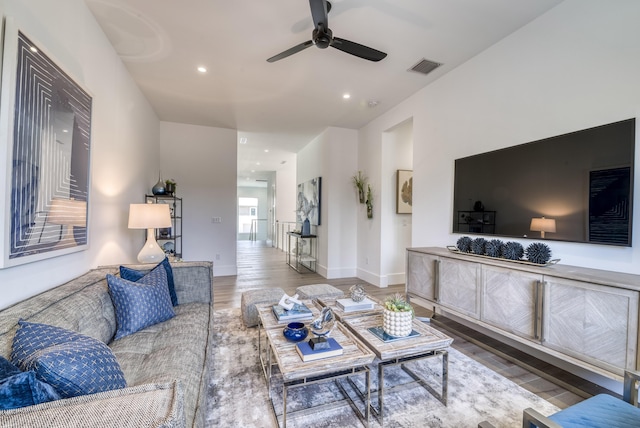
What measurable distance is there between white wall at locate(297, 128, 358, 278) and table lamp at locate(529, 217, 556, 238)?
3.32 m

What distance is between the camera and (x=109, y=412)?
70 centimetres

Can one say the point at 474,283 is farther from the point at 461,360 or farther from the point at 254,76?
the point at 254,76

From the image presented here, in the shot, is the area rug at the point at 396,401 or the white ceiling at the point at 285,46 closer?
the area rug at the point at 396,401

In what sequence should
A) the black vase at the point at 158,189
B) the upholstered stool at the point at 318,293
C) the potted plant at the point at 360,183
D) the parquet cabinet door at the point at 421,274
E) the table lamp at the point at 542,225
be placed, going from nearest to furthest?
the table lamp at the point at 542,225
the parquet cabinet door at the point at 421,274
the upholstered stool at the point at 318,293
the black vase at the point at 158,189
the potted plant at the point at 360,183

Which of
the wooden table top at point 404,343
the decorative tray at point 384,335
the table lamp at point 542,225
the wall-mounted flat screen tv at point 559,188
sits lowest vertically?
the wooden table top at point 404,343

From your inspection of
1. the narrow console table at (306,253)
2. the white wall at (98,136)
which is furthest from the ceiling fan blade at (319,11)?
the narrow console table at (306,253)

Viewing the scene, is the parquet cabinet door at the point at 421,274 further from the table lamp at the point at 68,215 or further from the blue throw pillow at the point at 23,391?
the table lamp at the point at 68,215

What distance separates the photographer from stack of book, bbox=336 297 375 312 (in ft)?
7.35

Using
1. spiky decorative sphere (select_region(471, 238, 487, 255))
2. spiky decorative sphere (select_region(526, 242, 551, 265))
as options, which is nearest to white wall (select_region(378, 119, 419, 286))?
spiky decorative sphere (select_region(471, 238, 487, 255))

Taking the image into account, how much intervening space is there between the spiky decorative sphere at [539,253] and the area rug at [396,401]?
963 mm

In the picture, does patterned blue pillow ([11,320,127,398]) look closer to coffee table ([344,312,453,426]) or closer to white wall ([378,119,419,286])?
coffee table ([344,312,453,426])

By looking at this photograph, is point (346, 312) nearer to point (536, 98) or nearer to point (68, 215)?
point (68, 215)

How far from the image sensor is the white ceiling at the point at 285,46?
7.54 feet

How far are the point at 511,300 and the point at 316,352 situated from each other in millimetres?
1688
